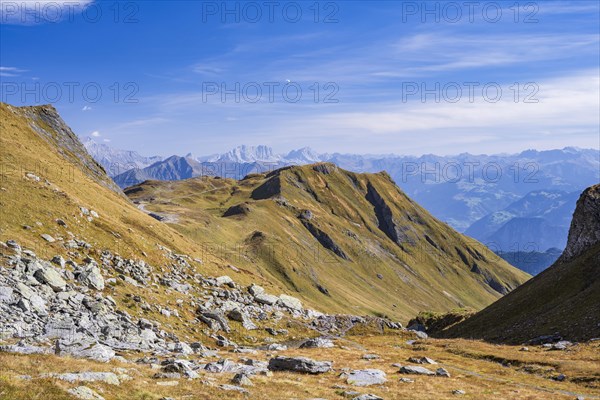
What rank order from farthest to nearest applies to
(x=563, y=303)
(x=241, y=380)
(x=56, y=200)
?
(x=563, y=303) < (x=56, y=200) < (x=241, y=380)

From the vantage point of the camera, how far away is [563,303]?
75.2 m

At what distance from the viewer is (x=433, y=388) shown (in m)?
38.1

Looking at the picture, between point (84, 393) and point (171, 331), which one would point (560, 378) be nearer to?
point (171, 331)

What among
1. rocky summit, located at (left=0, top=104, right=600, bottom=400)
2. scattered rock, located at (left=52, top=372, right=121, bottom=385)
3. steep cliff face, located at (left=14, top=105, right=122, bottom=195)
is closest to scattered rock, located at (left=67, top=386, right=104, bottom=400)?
Result: rocky summit, located at (left=0, top=104, right=600, bottom=400)

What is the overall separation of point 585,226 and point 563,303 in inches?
1330

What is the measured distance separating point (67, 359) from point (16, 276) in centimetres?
1859

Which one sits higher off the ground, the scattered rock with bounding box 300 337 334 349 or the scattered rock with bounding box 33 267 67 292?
the scattered rock with bounding box 33 267 67 292

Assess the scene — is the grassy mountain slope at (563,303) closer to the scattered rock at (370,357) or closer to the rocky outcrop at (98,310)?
the scattered rock at (370,357)

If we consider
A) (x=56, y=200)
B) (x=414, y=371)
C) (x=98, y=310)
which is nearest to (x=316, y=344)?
(x=414, y=371)

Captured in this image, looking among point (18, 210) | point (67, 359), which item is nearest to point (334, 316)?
point (18, 210)

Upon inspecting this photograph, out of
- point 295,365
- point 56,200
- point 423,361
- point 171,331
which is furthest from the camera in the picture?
point 56,200

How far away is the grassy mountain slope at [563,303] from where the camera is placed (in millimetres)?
67812

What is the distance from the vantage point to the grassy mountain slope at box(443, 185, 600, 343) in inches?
2670

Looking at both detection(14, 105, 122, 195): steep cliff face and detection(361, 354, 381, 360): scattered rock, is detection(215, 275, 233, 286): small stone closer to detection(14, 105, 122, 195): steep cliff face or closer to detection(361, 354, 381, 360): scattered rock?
detection(361, 354, 381, 360): scattered rock
